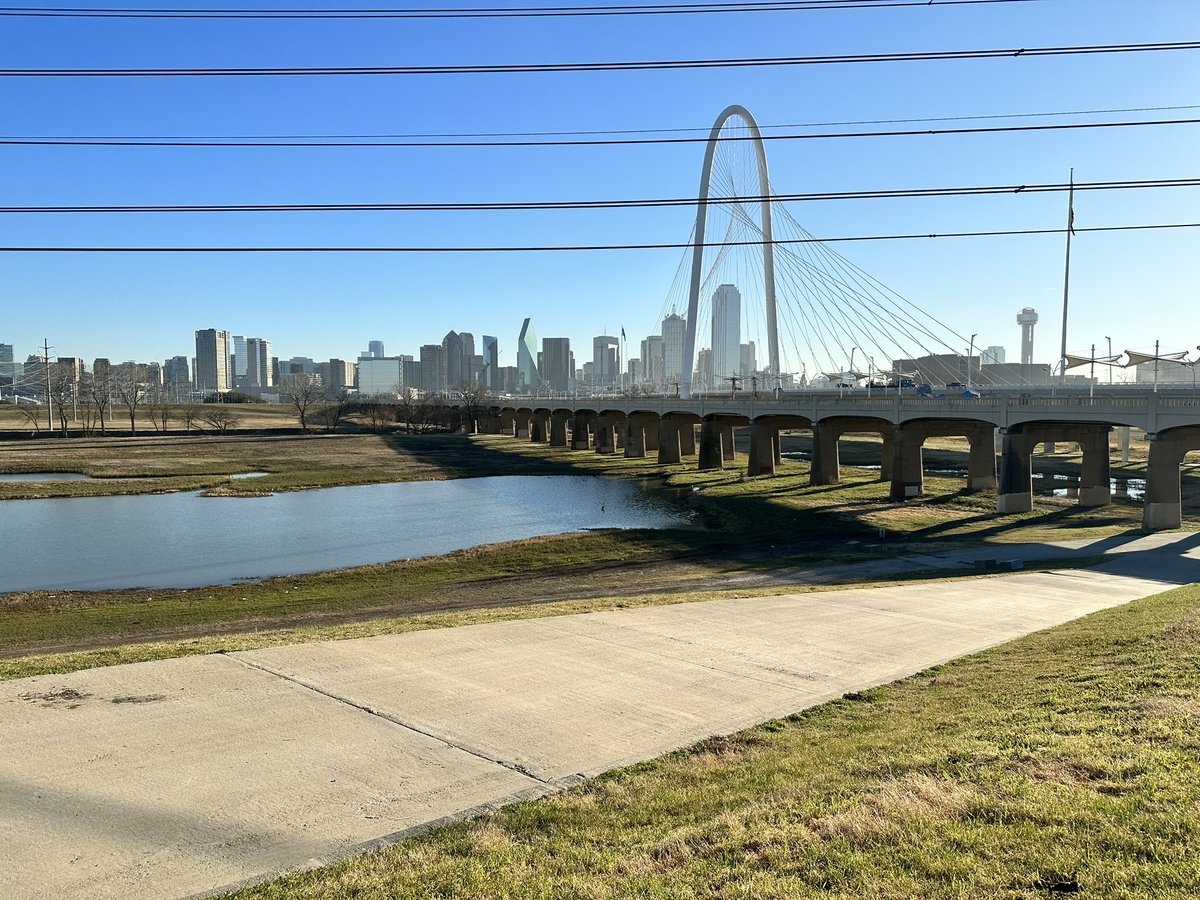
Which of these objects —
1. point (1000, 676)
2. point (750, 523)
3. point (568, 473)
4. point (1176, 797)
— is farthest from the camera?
point (568, 473)

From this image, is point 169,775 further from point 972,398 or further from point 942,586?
point 972,398

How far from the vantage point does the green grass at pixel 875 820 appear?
6754 millimetres

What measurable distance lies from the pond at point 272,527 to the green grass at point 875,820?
25698 mm

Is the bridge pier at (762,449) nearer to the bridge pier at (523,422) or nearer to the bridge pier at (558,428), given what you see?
the bridge pier at (558,428)

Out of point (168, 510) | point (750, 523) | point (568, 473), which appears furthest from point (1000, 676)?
point (568, 473)

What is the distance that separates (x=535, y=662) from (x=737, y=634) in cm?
464

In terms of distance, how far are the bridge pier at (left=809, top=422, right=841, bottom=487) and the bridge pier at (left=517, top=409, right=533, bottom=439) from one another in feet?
284

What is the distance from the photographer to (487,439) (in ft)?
453

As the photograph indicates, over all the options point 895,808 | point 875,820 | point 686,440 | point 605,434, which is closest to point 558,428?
point 605,434

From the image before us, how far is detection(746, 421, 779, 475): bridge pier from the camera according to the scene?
70688 millimetres

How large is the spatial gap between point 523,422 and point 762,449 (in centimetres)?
9076

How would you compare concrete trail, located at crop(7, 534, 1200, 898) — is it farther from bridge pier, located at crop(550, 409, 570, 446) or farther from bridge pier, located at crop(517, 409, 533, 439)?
bridge pier, located at crop(517, 409, 533, 439)

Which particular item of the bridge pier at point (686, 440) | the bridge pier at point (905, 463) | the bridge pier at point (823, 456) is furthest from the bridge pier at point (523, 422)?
the bridge pier at point (905, 463)

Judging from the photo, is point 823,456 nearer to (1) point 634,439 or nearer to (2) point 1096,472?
(2) point 1096,472
